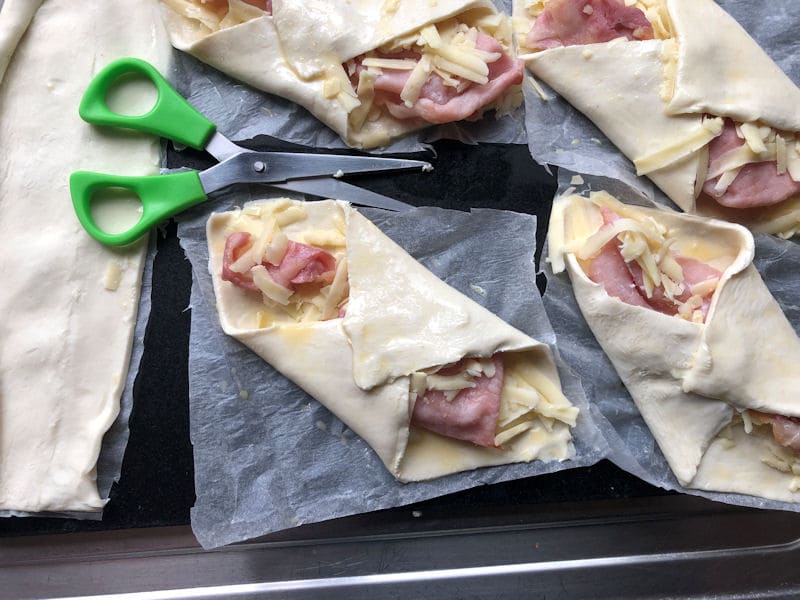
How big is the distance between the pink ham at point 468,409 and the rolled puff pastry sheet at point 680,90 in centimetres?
45

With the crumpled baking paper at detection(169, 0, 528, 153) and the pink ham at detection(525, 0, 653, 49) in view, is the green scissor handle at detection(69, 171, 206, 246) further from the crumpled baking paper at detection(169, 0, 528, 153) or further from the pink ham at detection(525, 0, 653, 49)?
the pink ham at detection(525, 0, 653, 49)

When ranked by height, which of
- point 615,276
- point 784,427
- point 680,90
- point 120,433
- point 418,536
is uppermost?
point 680,90

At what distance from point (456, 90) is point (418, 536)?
77cm

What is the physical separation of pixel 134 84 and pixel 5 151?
0.81 feet

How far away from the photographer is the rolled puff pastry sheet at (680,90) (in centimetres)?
101

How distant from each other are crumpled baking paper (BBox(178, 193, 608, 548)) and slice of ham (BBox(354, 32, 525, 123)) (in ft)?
0.54

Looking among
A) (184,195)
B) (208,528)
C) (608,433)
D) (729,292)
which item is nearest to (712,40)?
(729,292)

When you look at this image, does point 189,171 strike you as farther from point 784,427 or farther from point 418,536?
point 784,427

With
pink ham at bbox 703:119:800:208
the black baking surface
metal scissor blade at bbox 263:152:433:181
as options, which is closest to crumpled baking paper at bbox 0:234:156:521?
the black baking surface

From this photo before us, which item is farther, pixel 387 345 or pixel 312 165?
pixel 312 165

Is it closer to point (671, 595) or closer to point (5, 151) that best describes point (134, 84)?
point (5, 151)

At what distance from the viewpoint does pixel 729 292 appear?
3.21 ft

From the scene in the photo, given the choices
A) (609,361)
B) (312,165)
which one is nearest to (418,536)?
(609,361)

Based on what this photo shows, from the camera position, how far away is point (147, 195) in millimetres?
1038
